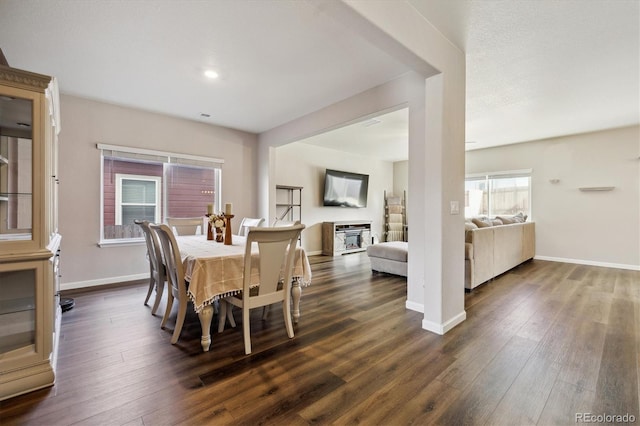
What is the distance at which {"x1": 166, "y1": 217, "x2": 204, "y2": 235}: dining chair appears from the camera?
3791 millimetres

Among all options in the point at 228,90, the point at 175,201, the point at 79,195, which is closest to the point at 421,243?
the point at 228,90

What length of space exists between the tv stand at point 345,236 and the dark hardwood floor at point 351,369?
343 cm

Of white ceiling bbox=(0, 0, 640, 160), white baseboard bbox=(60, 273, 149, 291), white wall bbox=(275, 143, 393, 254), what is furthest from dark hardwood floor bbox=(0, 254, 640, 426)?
white wall bbox=(275, 143, 393, 254)

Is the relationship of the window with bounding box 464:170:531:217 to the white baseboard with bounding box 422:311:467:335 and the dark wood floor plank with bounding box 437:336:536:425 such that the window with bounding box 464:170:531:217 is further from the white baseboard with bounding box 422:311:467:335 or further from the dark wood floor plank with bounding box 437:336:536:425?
the dark wood floor plank with bounding box 437:336:536:425

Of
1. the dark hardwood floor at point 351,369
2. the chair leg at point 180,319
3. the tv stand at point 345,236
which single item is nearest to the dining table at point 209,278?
the chair leg at point 180,319

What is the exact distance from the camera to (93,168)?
3.89 m

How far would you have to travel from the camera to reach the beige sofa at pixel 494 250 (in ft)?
12.1

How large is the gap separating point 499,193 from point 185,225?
683 cm

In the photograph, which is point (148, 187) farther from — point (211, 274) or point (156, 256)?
point (211, 274)

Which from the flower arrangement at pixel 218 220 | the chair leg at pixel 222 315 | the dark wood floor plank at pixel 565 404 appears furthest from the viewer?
the flower arrangement at pixel 218 220

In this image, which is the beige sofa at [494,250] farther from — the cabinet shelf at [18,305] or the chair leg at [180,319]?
the cabinet shelf at [18,305]

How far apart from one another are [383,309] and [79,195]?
427 centimetres

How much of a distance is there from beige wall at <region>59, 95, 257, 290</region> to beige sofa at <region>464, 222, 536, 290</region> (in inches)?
182

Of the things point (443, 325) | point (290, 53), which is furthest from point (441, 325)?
point (290, 53)
